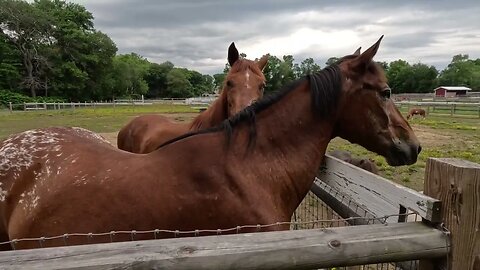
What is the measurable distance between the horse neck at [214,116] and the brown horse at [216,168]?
1.65 meters

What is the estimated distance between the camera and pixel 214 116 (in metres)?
4.23

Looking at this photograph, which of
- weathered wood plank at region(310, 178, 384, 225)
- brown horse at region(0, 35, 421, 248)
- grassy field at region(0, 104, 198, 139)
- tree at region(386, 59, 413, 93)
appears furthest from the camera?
tree at region(386, 59, 413, 93)

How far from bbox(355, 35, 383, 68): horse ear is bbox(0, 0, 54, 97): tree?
48.9 metres

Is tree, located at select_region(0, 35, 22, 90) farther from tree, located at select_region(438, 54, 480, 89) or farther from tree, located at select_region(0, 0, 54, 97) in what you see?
tree, located at select_region(438, 54, 480, 89)

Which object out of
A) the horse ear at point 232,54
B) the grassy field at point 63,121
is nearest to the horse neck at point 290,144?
the horse ear at point 232,54

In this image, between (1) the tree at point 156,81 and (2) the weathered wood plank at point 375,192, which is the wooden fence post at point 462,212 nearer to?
(2) the weathered wood plank at point 375,192

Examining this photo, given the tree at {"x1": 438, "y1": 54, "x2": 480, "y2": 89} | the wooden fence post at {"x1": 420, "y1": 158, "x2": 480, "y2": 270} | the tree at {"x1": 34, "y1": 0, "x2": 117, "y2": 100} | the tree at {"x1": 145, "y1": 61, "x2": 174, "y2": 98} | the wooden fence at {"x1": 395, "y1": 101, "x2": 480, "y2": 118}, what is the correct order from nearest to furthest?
the wooden fence post at {"x1": 420, "y1": 158, "x2": 480, "y2": 270}
the wooden fence at {"x1": 395, "y1": 101, "x2": 480, "y2": 118}
the tree at {"x1": 34, "y1": 0, "x2": 117, "y2": 100}
the tree at {"x1": 438, "y1": 54, "x2": 480, "y2": 89}
the tree at {"x1": 145, "y1": 61, "x2": 174, "y2": 98}

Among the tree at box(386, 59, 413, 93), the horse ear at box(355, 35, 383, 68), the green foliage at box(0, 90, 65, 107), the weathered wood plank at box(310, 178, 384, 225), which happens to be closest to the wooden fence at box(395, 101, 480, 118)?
the weathered wood plank at box(310, 178, 384, 225)

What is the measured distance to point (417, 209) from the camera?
5.16 ft

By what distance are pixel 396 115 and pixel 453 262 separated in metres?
1.32

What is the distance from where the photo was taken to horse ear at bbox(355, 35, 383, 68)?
2441 mm

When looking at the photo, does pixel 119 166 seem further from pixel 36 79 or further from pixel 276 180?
pixel 36 79

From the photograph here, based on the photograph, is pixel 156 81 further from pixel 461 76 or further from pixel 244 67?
pixel 244 67

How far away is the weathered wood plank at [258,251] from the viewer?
1.14 meters
